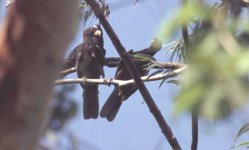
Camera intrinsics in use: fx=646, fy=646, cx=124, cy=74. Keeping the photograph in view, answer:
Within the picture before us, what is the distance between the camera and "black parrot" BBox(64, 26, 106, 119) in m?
6.23

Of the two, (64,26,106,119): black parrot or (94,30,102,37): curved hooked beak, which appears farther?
(94,30,102,37): curved hooked beak

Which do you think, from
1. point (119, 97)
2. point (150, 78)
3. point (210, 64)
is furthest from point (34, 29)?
point (119, 97)

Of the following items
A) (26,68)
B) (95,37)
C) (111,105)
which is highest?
(95,37)

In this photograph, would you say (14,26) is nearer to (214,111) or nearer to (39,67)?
(39,67)

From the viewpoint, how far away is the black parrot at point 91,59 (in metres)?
6.23

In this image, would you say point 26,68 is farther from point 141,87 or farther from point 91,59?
point 91,59

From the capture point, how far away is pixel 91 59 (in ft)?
21.9

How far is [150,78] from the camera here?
387 centimetres

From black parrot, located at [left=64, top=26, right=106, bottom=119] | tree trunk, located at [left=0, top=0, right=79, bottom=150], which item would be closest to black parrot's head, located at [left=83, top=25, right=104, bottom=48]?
black parrot, located at [left=64, top=26, right=106, bottom=119]

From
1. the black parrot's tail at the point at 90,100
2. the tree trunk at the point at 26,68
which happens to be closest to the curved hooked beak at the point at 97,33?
the black parrot's tail at the point at 90,100

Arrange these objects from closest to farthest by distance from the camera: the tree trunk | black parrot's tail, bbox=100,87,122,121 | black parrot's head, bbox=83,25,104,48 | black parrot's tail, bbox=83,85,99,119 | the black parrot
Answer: the tree trunk, black parrot's tail, bbox=100,87,122,121, the black parrot, black parrot's tail, bbox=83,85,99,119, black parrot's head, bbox=83,25,104,48

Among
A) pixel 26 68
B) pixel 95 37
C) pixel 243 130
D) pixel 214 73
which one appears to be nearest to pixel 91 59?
pixel 95 37

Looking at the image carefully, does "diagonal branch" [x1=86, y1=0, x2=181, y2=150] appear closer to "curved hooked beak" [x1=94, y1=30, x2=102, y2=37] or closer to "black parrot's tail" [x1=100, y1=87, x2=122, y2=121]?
"black parrot's tail" [x1=100, y1=87, x2=122, y2=121]

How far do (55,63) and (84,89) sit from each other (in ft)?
17.6
